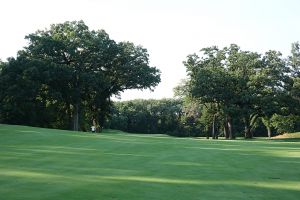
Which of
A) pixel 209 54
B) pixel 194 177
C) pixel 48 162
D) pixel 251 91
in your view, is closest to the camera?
pixel 194 177

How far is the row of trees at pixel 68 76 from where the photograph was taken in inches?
2051

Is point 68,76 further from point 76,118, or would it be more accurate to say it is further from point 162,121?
point 162,121

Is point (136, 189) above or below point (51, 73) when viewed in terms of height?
below

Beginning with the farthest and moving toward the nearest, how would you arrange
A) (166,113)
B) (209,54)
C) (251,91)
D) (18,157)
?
(166,113)
(209,54)
(251,91)
(18,157)

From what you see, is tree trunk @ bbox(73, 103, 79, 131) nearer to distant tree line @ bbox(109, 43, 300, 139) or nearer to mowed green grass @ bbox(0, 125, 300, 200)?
distant tree line @ bbox(109, 43, 300, 139)

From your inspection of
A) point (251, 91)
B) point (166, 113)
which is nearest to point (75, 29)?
point (251, 91)

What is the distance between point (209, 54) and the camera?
68.1 meters

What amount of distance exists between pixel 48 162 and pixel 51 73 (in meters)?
39.2

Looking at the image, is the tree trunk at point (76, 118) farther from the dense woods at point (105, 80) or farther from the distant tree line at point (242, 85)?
the distant tree line at point (242, 85)

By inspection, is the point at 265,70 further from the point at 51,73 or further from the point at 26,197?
the point at 26,197

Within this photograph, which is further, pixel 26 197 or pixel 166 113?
pixel 166 113

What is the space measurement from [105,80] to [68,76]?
5.97m

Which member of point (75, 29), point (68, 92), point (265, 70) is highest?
point (75, 29)

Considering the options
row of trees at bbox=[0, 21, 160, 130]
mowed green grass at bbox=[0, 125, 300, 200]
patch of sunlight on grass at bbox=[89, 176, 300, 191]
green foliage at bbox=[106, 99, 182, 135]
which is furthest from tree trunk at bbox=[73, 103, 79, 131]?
patch of sunlight on grass at bbox=[89, 176, 300, 191]
